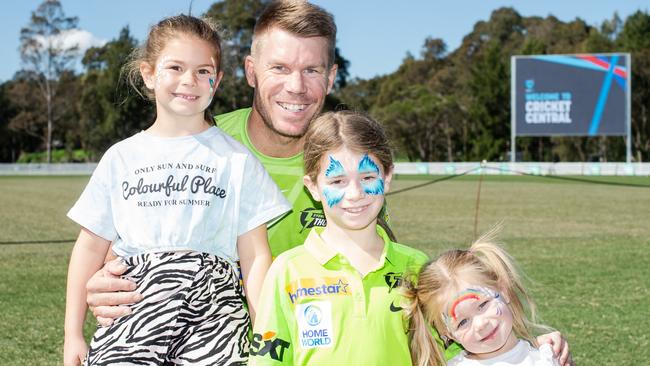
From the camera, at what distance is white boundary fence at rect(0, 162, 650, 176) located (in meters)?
44.5

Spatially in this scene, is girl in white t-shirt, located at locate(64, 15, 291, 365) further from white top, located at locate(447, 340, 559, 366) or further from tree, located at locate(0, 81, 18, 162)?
tree, located at locate(0, 81, 18, 162)

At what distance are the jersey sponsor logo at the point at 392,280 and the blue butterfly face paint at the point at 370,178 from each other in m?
0.28

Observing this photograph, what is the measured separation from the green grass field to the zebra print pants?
247 centimetres

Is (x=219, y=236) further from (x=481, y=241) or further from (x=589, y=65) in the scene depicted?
(x=589, y=65)

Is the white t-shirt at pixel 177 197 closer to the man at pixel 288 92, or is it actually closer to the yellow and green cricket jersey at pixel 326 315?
the yellow and green cricket jersey at pixel 326 315

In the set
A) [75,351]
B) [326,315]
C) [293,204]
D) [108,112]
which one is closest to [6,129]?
[108,112]

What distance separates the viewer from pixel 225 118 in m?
3.64

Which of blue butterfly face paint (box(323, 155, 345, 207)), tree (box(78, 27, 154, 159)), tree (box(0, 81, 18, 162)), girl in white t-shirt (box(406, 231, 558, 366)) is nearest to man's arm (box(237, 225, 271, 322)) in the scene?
blue butterfly face paint (box(323, 155, 345, 207))

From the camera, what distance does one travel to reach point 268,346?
2432mm

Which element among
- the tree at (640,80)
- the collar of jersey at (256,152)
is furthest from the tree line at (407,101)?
the collar of jersey at (256,152)

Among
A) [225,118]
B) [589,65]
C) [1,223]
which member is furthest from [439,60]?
[225,118]

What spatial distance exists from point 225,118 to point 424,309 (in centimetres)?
147

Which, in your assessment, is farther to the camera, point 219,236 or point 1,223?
point 1,223

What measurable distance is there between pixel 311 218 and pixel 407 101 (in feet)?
243
